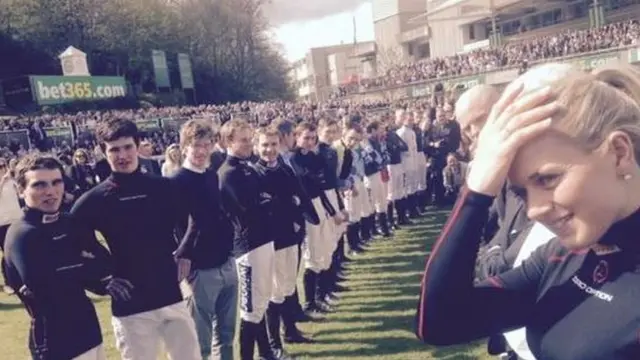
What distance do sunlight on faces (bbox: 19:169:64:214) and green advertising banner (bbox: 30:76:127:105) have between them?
99.2 feet

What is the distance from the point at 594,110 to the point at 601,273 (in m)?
0.38

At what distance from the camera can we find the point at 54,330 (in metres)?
4.16

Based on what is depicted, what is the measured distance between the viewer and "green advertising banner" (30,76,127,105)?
106ft

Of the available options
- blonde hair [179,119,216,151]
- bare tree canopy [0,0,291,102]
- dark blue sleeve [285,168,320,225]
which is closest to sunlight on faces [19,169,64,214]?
blonde hair [179,119,216,151]

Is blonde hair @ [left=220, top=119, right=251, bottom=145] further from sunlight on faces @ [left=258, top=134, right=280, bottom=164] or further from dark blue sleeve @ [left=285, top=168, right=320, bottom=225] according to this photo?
dark blue sleeve @ [left=285, top=168, right=320, bottom=225]

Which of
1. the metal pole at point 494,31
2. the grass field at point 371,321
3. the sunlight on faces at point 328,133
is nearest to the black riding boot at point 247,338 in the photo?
the grass field at point 371,321

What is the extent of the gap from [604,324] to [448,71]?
44588 millimetres

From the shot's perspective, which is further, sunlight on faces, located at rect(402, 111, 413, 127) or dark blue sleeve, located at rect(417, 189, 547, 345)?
sunlight on faces, located at rect(402, 111, 413, 127)

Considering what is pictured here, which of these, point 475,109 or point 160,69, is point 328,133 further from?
point 160,69

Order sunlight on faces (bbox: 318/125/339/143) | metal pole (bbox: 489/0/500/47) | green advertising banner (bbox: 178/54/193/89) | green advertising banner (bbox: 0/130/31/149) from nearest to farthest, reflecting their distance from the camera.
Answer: sunlight on faces (bbox: 318/125/339/143) < green advertising banner (bbox: 0/130/31/149) < green advertising banner (bbox: 178/54/193/89) < metal pole (bbox: 489/0/500/47)

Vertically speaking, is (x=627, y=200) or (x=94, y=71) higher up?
(x=94, y=71)

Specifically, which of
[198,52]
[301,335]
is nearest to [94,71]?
[198,52]

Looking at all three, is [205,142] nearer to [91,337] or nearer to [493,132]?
[91,337]

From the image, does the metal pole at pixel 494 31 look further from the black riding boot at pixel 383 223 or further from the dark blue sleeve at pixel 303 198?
the dark blue sleeve at pixel 303 198
